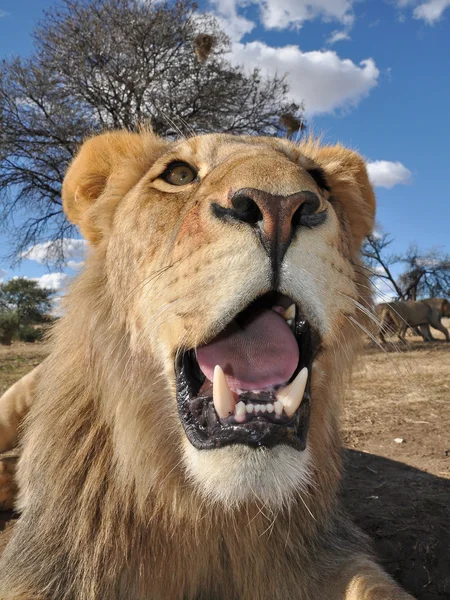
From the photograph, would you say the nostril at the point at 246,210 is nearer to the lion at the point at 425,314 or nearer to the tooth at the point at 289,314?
the tooth at the point at 289,314

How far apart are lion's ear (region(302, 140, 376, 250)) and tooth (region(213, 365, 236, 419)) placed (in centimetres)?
107

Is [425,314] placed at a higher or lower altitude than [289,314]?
higher

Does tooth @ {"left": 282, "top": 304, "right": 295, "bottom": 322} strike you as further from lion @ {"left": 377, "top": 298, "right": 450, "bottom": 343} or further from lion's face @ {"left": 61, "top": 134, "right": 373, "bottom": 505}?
lion @ {"left": 377, "top": 298, "right": 450, "bottom": 343}

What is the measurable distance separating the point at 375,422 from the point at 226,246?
12.4 feet

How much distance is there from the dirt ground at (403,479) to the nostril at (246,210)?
26.9 inches

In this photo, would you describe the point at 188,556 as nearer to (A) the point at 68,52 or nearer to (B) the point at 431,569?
(B) the point at 431,569

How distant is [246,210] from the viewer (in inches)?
58.8

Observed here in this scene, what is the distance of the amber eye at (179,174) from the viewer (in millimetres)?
2049

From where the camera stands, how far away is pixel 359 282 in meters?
2.16

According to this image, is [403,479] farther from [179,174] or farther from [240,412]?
[179,174]

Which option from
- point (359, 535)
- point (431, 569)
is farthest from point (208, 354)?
point (431, 569)

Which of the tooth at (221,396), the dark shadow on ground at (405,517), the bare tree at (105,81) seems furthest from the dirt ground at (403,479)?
the bare tree at (105,81)

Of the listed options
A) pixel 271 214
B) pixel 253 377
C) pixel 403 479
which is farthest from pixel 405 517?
pixel 271 214

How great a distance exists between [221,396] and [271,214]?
486 mm
